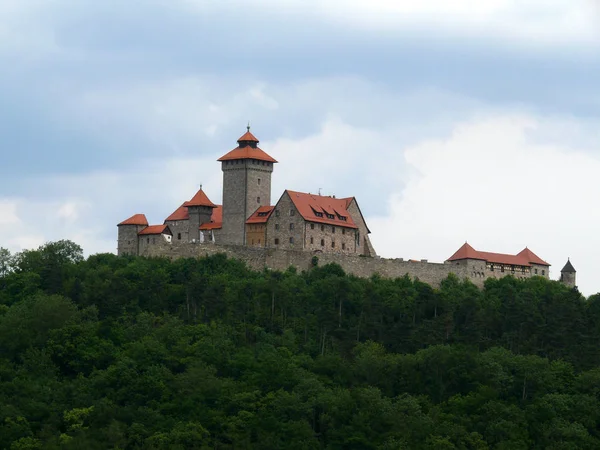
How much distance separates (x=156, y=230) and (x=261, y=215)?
7.32 m

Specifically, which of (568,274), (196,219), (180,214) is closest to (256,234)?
(196,219)

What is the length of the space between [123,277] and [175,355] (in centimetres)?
927

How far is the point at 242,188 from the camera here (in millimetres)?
101438

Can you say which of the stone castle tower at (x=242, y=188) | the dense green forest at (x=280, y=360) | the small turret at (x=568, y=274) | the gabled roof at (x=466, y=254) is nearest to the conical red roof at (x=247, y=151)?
the stone castle tower at (x=242, y=188)

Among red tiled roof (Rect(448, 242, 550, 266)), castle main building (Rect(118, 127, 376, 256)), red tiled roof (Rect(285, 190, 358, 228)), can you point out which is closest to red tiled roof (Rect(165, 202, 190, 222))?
castle main building (Rect(118, 127, 376, 256))

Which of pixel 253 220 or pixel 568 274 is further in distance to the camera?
pixel 568 274

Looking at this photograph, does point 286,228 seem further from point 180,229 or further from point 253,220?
point 180,229

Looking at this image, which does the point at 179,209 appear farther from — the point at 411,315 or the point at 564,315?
the point at 564,315

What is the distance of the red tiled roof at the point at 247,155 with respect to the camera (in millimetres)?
101938

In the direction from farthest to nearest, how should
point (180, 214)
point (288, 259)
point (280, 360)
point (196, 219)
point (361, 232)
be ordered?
point (361, 232), point (180, 214), point (196, 219), point (288, 259), point (280, 360)

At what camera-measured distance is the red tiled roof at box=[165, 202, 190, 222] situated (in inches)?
4112

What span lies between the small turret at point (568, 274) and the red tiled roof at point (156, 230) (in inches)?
1176

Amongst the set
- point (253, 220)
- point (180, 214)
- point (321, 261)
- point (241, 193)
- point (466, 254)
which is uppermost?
point (241, 193)

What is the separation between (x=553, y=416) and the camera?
3231 inches
